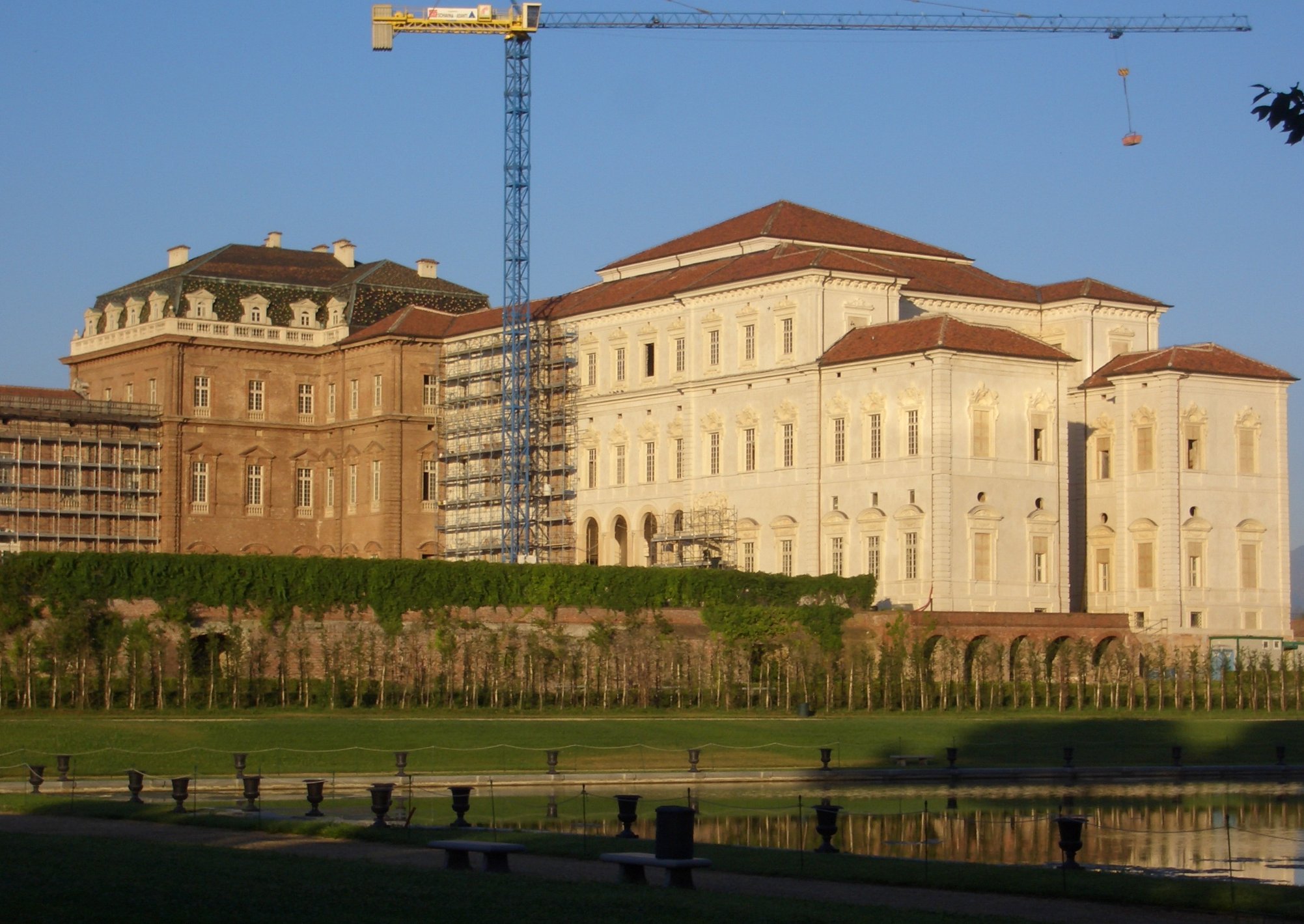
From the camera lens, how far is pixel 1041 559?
249 ft

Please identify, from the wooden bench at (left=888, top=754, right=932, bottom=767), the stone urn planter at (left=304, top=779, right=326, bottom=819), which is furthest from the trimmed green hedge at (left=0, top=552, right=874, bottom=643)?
the stone urn planter at (left=304, top=779, right=326, bottom=819)

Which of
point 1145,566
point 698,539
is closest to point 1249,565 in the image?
point 1145,566

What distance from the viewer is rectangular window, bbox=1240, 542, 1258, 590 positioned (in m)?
79.1

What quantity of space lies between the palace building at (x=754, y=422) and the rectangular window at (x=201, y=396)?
105 millimetres

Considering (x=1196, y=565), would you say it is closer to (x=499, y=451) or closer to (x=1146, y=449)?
(x=1146, y=449)

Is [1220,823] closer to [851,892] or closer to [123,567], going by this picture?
[851,892]

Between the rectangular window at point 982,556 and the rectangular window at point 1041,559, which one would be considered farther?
the rectangular window at point 1041,559

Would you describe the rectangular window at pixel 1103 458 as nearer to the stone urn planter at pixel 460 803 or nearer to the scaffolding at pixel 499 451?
the scaffolding at pixel 499 451

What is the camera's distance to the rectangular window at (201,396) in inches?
3789

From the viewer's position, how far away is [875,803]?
1491 inches

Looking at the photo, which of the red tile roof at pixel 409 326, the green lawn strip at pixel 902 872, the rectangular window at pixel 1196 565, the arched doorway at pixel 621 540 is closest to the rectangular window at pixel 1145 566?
the rectangular window at pixel 1196 565

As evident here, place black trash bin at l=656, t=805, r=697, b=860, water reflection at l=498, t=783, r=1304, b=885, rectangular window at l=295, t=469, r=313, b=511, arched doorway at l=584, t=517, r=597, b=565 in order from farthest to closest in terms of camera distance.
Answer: rectangular window at l=295, t=469, r=313, b=511, arched doorway at l=584, t=517, r=597, b=565, water reflection at l=498, t=783, r=1304, b=885, black trash bin at l=656, t=805, r=697, b=860

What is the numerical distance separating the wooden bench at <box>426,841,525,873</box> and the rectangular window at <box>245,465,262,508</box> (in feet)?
239

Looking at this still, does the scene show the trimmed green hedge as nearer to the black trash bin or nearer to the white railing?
the white railing
